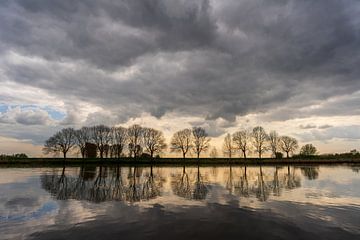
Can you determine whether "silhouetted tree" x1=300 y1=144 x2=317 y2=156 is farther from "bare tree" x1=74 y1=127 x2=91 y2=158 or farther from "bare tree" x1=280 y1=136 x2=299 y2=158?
"bare tree" x1=74 y1=127 x2=91 y2=158

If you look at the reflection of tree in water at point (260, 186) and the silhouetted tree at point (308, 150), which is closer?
the reflection of tree in water at point (260, 186)

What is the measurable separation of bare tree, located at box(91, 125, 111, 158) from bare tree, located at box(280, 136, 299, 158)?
9965cm

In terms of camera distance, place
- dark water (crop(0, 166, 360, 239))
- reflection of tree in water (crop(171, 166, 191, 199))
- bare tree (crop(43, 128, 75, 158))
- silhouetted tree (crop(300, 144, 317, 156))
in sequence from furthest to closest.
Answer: silhouetted tree (crop(300, 144, 317, 156))
bare tree (crop(43, 128, 75, 158))
reflection of tree in water (crop(171, 166, 191, 199))
dark water (crop(0, 166, 360, 239))

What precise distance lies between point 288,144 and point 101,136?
107 metres

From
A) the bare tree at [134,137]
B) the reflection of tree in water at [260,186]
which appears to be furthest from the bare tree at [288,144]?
the reflection of tree in water at [260,186]

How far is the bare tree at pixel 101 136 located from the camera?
13275 cm

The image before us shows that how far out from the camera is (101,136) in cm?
13475

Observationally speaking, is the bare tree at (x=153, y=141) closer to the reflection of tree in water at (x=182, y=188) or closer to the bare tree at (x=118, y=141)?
the bare tree at (x=118, y=141)

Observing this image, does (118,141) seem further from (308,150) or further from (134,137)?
(308,150)

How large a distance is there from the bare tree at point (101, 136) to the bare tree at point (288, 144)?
99.7 m

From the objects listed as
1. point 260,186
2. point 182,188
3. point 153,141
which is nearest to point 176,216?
point 182,188

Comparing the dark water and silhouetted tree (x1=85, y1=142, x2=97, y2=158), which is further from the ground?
silhouetted tree (x1=85, y1=142, x2=97, y2=158)

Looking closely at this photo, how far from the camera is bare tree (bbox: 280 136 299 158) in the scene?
150 metres

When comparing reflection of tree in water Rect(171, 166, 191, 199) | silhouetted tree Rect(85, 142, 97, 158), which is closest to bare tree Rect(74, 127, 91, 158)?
silhouetted tree Rect(85, 142, 97, 158)
